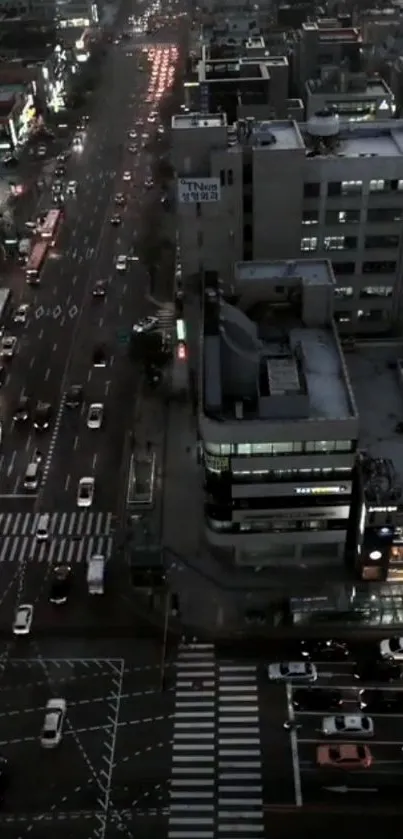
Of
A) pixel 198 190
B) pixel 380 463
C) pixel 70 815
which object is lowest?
pixel 70 815

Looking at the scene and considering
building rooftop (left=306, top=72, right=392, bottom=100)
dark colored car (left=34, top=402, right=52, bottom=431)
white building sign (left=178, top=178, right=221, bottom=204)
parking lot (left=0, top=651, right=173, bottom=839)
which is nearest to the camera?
parking lot (left=0, top=651, right=173, bottom=839)

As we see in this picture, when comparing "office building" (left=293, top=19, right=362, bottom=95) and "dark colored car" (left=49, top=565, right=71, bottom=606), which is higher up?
"office building" (left=293, top=19, right=362, bottom=95)

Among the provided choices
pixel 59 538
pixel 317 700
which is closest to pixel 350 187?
pixel 59 538

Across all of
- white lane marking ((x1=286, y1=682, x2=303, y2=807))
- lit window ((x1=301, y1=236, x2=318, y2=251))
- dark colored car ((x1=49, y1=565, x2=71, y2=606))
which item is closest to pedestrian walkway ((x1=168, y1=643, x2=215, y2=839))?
white lane marking ((x1=286, y1=682, x2=303, y2=807))

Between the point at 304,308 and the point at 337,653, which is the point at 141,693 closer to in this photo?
the point at 337,653

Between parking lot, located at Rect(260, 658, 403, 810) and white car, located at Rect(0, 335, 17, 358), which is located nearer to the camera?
parking lot, located at Rect(260, 658, 403, 810)

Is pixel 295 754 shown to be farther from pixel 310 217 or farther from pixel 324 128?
pixel 324 128

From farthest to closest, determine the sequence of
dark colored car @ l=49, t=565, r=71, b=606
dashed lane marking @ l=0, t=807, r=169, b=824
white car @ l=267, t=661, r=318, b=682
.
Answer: dark colored car @ l=49, t=565, r=71, b=606
white car @ l=267, t=661, r=318, b=682
dashed lane marking @ l=0, t=807, r=169, b=824

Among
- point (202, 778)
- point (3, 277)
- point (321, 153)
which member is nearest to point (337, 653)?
point (202, 778)

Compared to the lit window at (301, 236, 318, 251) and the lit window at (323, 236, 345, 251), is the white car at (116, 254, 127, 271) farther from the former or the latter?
the lit window at (323, 236, 345, 251)
